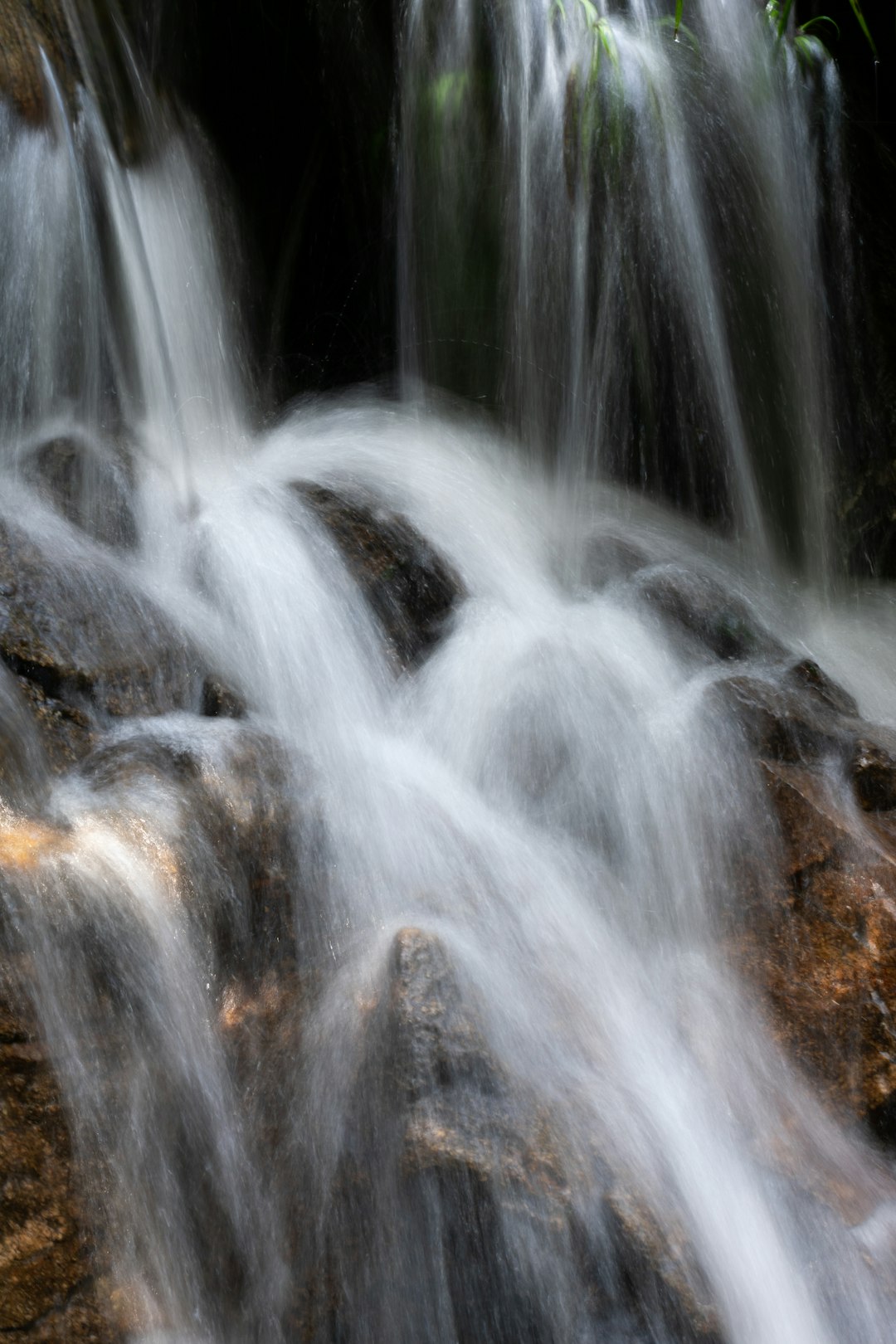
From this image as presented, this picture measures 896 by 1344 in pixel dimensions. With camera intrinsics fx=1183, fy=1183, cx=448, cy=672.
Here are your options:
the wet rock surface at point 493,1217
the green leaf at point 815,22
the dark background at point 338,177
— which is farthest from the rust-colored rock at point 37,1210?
the green leaf at point 815,22

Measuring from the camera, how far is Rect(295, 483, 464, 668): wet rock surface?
4.04 metres

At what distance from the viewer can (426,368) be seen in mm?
5918

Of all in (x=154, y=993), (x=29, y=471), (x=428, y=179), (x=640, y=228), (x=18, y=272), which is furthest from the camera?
(x=428, y=179)

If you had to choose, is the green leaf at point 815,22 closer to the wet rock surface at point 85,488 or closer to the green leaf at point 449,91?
the green leaf at point 449,91

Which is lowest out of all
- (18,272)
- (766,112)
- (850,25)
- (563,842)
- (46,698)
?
(563,842)

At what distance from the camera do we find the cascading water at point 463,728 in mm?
2148

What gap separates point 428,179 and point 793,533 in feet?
8.04

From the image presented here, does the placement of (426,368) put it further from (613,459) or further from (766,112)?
(766,112)

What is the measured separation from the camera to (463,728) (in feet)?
11.8

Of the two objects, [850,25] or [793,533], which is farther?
[850,25]

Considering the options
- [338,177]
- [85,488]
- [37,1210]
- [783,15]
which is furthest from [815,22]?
[37,1210]

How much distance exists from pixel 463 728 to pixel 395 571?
2.64ft

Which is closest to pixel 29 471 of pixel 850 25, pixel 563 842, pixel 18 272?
pixel 18 272

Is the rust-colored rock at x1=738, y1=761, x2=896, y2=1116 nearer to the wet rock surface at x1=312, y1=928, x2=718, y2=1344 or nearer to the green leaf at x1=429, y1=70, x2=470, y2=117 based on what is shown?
the wet rock surface at x1=312, y1=928, x2=718, y2=1344
